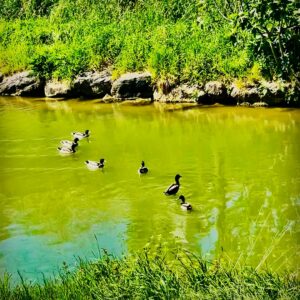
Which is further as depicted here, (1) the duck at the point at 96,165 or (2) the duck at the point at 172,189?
(1) the duck at the point at 96,165

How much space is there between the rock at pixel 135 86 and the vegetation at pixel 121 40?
0.51 meters

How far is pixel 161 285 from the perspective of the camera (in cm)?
676

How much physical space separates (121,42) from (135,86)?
3476 mm

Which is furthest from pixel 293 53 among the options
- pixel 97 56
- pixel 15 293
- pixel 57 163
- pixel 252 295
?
pixel 97 56

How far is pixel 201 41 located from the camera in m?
25.0

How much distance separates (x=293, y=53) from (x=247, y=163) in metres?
7.66

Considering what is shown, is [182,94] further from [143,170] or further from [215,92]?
[143,170]

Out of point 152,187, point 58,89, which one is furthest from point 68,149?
point 58,89

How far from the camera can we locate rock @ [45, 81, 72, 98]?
2653 centimetres

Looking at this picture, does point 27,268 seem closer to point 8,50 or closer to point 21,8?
point 8,50

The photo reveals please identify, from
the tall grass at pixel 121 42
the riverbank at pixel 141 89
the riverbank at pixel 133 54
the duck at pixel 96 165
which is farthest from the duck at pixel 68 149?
the tall grass at pixel 121 42

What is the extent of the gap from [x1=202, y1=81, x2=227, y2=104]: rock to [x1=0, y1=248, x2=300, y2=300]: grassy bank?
51.7ft

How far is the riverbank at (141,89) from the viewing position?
2206cm

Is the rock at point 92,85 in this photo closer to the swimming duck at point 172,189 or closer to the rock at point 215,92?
the rock at point 215,92
